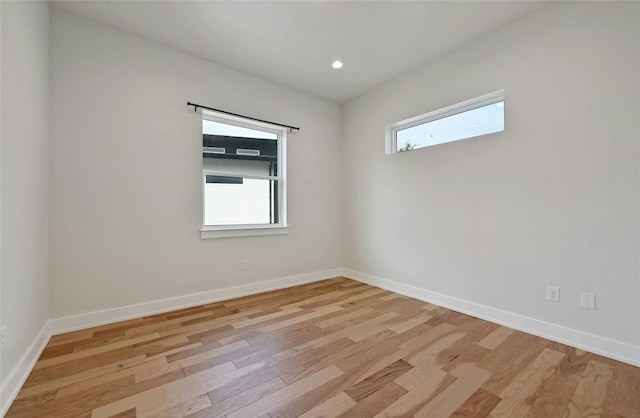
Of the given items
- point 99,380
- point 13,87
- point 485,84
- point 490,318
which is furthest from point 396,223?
point 13,87

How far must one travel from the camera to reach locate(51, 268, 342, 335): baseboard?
2262 mm

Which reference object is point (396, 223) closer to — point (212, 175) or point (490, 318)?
point (490, 318)

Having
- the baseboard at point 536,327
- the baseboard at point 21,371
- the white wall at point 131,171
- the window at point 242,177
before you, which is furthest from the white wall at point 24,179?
the baseboard at point 536,327

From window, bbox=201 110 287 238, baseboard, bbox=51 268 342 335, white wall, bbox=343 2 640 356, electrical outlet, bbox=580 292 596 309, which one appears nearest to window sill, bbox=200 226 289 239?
window, bbox=201 110 287 238

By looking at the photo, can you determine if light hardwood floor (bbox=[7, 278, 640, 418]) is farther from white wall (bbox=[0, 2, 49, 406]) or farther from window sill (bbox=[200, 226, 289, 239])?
window sill (bbox=[200, 226, 289, 239])

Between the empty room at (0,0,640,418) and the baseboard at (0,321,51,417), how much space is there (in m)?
0.02

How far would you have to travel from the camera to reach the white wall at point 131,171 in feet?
7.41

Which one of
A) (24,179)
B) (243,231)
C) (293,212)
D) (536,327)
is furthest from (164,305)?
(536,327)

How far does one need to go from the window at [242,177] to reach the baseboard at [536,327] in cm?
191

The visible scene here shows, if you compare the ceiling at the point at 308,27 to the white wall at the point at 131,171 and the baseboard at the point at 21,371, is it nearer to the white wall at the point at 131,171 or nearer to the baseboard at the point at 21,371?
the white wall at the point at 131,171

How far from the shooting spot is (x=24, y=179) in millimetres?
1697

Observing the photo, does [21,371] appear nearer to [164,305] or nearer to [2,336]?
[2,336]

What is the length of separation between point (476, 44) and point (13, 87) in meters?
3.58

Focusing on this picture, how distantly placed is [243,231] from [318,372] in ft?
6.34
